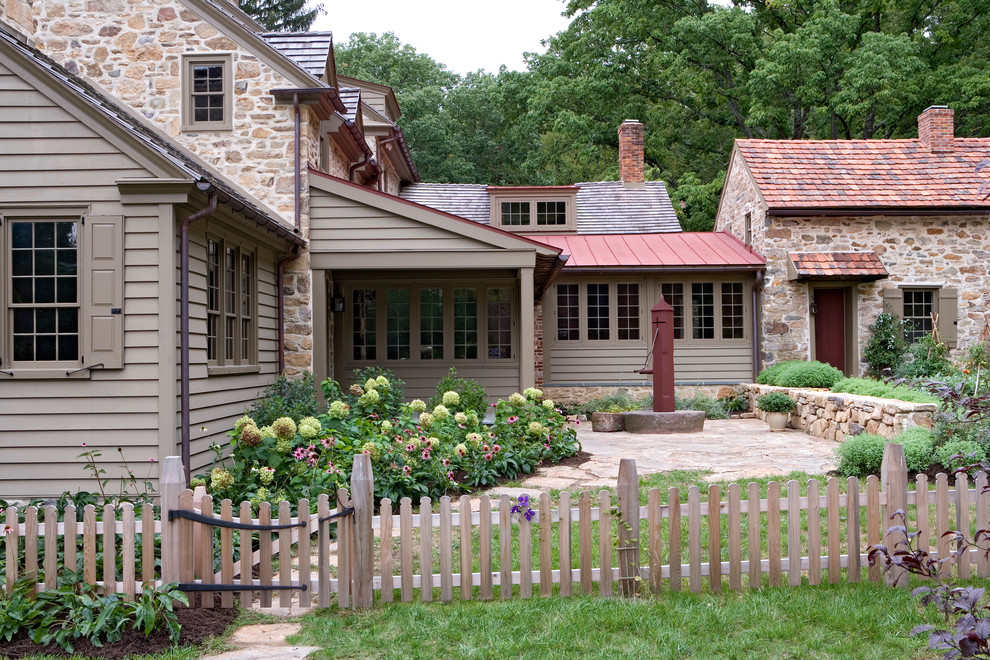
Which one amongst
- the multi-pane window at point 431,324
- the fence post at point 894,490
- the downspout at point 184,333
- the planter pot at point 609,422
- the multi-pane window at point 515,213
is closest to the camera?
the fence post at point 894,490

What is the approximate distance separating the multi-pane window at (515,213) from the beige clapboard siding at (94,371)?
42.2 ft

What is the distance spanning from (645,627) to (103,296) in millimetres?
5312

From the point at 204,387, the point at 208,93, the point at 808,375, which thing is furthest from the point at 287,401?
the point at 808,375

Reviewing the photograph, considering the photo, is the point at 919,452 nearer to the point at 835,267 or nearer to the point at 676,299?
the point at 835,267

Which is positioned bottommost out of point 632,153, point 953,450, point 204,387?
point 953,450

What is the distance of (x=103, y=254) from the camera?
295 inches

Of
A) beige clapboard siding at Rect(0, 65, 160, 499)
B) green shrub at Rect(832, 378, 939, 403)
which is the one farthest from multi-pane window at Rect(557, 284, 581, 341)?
beige clapboard siding at Rect(0, 65, 160, 499)

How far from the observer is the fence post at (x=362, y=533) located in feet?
16.5

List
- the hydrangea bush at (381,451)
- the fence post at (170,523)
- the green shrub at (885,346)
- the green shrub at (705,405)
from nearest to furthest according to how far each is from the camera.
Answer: the fence post at (170,523) < the hydrangea bush at (381,451) < the green shrub at (705,405) < the green shrub at (885,346)

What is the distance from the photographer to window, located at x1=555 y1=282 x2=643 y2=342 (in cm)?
1773

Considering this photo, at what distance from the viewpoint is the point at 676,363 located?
17672 millimetres

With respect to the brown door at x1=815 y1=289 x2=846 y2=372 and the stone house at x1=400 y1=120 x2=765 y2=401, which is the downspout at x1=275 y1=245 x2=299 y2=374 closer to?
the stone house at x1=400 y1=120 x2=765 y2=401

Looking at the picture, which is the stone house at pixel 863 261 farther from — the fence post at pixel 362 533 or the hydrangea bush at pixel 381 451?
the fence post at pixel 362 533

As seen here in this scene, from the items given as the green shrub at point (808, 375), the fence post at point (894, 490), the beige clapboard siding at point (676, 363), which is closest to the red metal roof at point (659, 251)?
the beige clapboard siding at point (676, 363)
